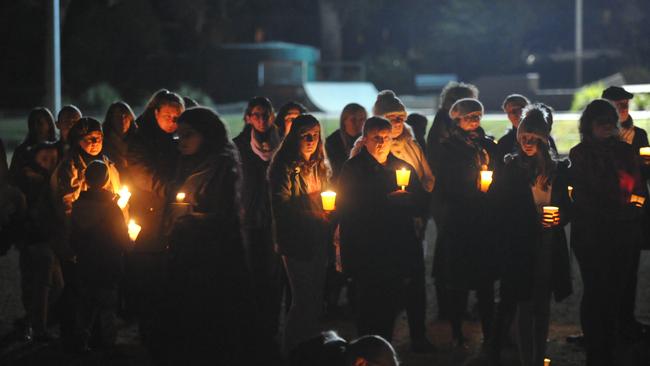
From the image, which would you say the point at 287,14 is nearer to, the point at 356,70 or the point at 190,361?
the point at 356,70

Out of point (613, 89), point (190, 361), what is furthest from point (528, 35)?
point (190, 361)

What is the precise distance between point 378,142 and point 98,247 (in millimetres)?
2360

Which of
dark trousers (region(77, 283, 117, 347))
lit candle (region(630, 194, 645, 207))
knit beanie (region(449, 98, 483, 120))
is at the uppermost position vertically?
knit beanie (region(449, 98, 483, 120))

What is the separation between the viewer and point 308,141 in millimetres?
7070

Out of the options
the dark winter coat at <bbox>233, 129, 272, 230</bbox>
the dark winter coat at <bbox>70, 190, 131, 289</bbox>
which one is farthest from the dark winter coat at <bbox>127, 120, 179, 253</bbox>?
the dark winter coat at <bbox>233, 129, 272, 230</bbox>

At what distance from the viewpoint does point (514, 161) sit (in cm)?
679

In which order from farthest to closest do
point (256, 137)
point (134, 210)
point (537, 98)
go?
point (537, 98) < point (256, 137) < point (134, 210)

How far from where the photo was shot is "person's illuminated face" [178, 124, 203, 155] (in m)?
5.54

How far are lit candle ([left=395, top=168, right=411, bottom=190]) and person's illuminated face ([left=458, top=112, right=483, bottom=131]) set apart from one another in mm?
1112

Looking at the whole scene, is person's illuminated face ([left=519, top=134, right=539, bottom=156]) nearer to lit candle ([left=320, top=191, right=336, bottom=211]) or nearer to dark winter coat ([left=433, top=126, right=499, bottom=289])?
dark winter coat ([left=433, top=126, right=499, bottom=289])

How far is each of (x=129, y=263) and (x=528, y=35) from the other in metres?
47.9

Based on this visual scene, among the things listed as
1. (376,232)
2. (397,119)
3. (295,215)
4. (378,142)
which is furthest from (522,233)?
(397,119)

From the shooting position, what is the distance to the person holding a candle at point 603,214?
6.89 metres

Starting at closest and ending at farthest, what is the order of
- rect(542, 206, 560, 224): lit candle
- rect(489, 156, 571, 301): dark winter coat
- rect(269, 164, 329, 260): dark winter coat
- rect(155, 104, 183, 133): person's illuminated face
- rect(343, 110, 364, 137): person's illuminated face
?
rect(542, 206, 560, 224): lit candle < rect(489, 156, 571, 301): dark winter coat < rect(269, 164, 329, 260): dark winter coat < rect(155, 104, 183, 133): person's illuminated face < rect(343, 110, 364, 137): person's illuminated face
